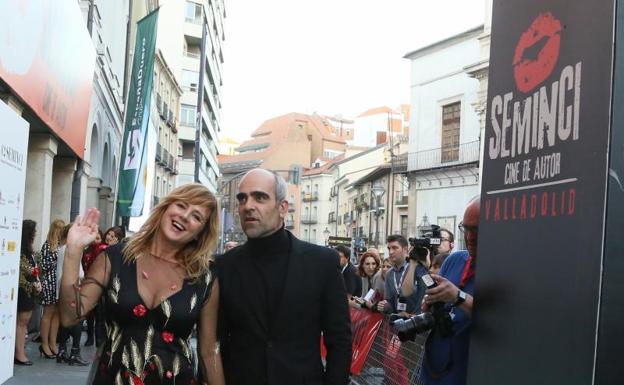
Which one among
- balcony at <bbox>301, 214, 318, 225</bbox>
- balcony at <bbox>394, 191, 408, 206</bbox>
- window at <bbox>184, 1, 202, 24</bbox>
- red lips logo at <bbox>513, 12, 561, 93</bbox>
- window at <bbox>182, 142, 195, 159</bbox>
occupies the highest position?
window at <bbox>184, 1, 202, 24</bbox>

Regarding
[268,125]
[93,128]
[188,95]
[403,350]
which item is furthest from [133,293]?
[268,125]

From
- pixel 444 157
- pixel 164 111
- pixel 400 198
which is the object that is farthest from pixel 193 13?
pixel 444 157

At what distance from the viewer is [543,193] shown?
2578 mm

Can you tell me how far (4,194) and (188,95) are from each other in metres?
62.1

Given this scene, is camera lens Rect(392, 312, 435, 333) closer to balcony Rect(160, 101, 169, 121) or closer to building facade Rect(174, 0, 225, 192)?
balcony Rect(160, 101, 169, 121)

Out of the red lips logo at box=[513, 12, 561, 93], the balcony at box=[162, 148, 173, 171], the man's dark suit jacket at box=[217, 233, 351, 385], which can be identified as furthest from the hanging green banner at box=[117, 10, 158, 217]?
the balcony at box=[162, 148, 173, 171]

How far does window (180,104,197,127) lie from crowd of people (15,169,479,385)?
61709mm

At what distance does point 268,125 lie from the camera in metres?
134

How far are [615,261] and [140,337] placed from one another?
2.21 m

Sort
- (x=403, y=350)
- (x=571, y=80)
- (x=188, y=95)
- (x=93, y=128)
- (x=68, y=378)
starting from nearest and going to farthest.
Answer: (x=571, y=80)
(x=403, y=350)
(x=68, y=378)
(x=93, y=128)
(x=188, y=95)

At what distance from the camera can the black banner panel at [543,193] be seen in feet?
7.33

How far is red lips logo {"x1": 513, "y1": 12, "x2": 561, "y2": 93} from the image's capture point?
2.59 meters

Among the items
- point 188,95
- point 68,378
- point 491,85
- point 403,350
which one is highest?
point 188,95

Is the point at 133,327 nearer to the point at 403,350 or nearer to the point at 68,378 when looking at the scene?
the point at 403,350
